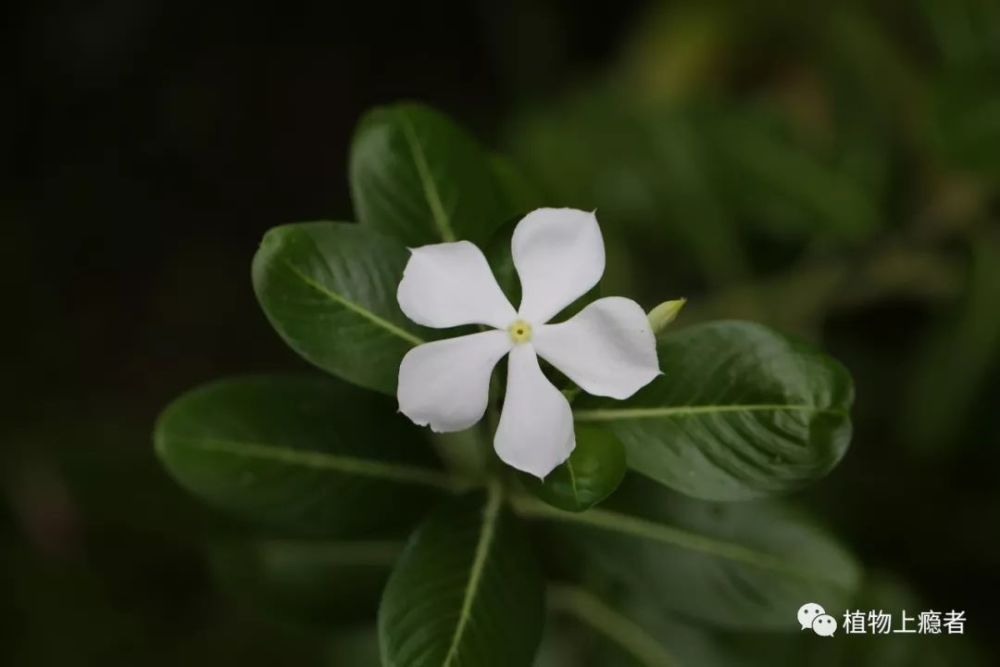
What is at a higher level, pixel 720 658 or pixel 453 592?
pixel 453 592

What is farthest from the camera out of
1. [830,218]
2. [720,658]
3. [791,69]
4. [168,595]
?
[791,69]

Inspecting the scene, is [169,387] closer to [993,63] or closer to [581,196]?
→ [581,196]

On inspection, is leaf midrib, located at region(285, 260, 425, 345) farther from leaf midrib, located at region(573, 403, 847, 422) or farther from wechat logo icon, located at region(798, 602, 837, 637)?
wechat logo icon, located at region(798, 602, 837, 637)

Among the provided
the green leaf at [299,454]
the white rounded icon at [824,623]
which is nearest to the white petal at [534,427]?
the green leaf at [299,454]

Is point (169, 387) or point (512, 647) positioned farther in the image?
point (169, 387)

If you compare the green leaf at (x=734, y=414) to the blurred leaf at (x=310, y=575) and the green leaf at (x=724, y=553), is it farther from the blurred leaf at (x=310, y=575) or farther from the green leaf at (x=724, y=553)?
the blurred leaf at (x=310, y=575)

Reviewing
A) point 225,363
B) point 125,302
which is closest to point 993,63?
point 225,363

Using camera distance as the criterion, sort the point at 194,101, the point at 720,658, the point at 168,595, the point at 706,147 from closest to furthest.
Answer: the point at 720,658, the point at 706,147, the point at 168,595, the point at 194,101
